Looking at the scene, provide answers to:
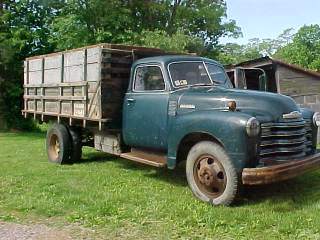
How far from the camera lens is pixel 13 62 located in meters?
24.1

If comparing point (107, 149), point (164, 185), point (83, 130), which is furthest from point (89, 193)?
point (83, 130)

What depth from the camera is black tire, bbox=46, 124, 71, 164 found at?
10.4m

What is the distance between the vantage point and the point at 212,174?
21.9ft

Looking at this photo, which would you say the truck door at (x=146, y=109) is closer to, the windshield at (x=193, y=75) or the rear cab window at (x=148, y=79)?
the rear cab window at (x=148, y=79)

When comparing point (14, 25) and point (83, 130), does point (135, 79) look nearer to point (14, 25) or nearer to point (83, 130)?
point (83, 130)

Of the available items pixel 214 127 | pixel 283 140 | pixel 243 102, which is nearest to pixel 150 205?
pixel 214 127

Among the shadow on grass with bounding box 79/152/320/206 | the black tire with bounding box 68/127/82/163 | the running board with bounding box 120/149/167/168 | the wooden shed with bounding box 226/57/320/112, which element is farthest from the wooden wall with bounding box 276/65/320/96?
the running board with bounding box 120/149/167/168

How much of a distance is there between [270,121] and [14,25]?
2157 cm

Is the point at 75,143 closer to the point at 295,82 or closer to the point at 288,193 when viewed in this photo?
the point at 288,193

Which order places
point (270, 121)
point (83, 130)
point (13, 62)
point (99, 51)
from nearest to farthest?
point (270, 121)
point (99, 51)
point (83, 130)
point (13, 62)

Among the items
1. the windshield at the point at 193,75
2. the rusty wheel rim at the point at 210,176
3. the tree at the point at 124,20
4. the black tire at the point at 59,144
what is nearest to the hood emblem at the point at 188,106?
the windshield at the point at 193,75

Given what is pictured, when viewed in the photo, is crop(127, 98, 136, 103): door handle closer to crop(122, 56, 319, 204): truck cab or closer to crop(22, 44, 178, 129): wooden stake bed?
crop(122, 56, 319, 204): truck cab

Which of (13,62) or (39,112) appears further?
(13,62)

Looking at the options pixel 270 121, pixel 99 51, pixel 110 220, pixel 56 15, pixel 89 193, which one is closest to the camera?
pixel 110 220
